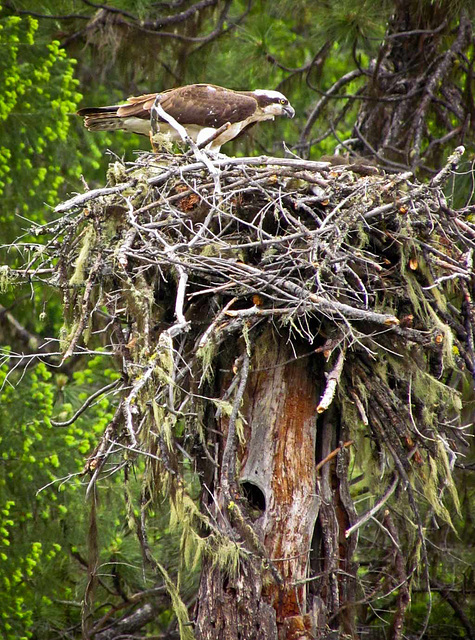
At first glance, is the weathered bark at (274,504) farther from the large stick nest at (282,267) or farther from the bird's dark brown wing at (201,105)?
the bird's dark brown wing at (201,105)

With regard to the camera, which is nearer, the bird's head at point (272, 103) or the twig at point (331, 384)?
the twig at point (331, 384)

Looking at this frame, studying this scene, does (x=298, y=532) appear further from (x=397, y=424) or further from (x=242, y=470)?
(x=397, y=424)

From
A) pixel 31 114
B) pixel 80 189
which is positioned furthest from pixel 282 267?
pixel 80 189

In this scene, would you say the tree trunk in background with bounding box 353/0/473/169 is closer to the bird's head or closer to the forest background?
the forest background

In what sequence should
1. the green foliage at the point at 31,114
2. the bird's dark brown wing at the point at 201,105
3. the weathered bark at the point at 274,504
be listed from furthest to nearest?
the green foliage at the point at 31,114 → the bird's dark brown wing at the point at 201,105 → the weathered bark at the point at 274,504

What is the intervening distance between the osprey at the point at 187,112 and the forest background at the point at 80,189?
112 cm

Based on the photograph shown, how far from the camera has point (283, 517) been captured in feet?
14.1

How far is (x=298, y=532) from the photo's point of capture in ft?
14.1

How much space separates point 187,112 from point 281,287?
2539 mm

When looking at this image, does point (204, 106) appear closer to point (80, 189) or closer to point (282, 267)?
point (282, 267)

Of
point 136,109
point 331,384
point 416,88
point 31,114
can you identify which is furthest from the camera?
point 31,114

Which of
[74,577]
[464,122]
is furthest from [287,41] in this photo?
[74,577]

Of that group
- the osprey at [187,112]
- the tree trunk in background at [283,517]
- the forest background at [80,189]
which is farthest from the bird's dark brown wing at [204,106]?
the tree trunk in background at [283,517]

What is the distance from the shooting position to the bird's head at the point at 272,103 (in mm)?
7109
